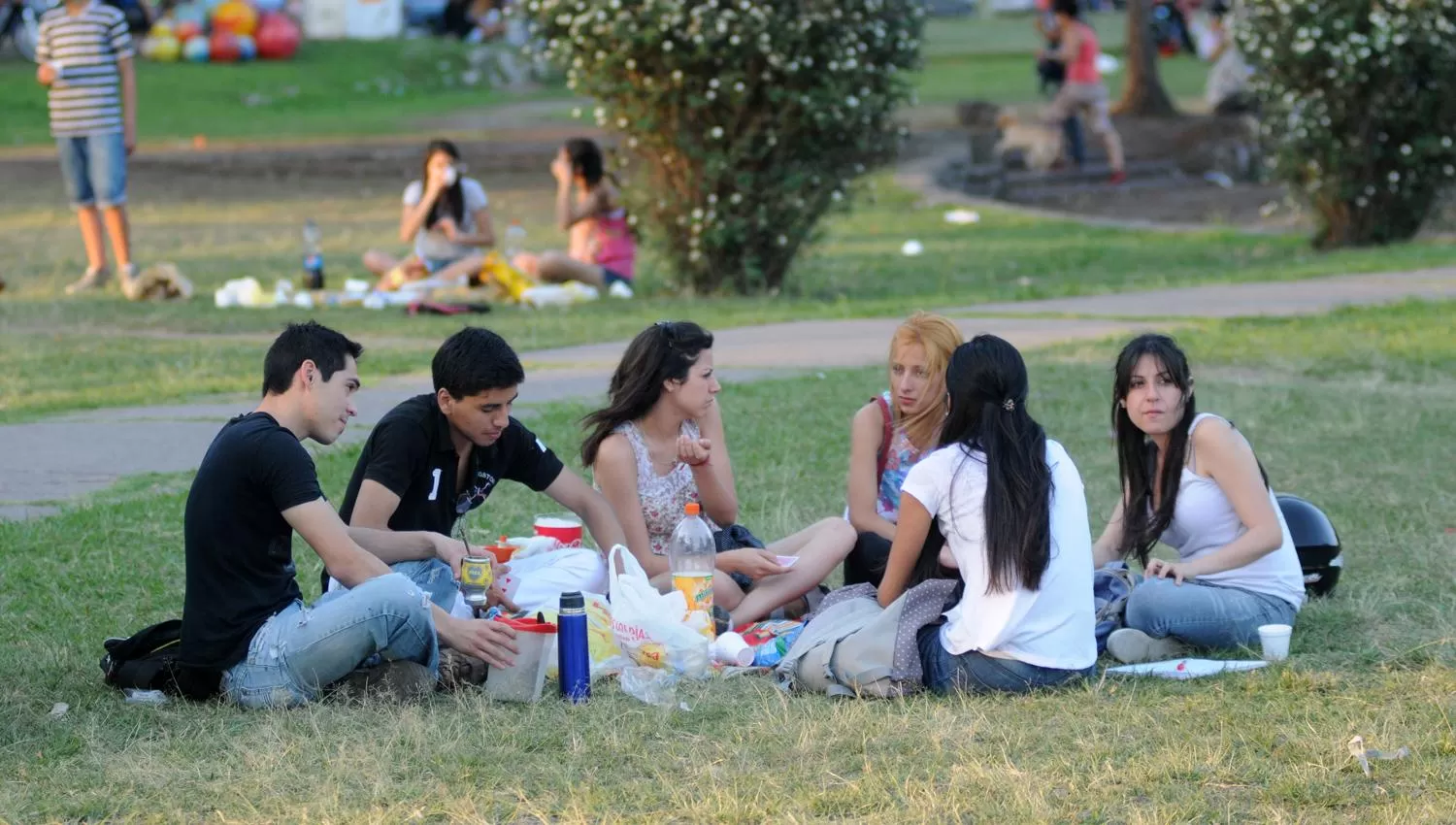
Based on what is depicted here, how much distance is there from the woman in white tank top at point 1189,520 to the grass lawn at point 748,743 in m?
0.24

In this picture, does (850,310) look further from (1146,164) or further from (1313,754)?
(1146,164)

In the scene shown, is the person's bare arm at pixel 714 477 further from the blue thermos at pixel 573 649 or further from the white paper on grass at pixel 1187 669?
the white paper on grass at pixel 1187 669

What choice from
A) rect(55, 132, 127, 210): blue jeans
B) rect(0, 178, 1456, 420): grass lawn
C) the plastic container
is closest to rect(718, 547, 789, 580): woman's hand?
the plastic container

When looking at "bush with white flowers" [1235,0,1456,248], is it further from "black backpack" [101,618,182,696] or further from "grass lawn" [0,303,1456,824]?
"black backpack" [101,618,182,696]

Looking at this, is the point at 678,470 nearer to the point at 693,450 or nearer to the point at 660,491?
the point at 660,491

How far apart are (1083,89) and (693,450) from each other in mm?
17644

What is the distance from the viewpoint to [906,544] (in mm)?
5219

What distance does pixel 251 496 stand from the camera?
16.3ft

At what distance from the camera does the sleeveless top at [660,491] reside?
6.11m

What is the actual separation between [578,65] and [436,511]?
8171 millimetres

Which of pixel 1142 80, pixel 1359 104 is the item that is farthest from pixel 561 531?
pixel 1142 80

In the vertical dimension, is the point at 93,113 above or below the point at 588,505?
above

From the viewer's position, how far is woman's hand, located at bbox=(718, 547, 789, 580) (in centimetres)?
596

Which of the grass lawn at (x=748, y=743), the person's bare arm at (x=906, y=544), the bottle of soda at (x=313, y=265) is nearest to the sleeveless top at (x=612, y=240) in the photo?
the bottle of soda at (x=313, y=265)
